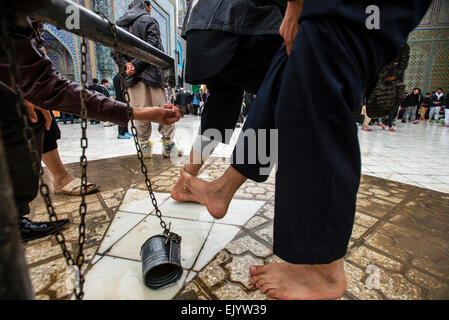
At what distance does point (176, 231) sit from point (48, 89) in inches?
38.3

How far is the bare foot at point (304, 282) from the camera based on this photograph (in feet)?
2.80

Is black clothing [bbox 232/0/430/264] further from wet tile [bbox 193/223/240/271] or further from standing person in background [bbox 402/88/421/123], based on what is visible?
standing person in background [bbox 402/88/421/123]

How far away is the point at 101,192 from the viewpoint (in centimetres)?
187

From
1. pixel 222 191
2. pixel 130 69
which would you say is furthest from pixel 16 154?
pixel 130 69

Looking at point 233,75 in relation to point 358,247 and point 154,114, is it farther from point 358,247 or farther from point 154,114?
Result: point 358,247

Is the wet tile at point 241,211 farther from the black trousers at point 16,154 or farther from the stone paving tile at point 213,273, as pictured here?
the black trousers at point 16,154

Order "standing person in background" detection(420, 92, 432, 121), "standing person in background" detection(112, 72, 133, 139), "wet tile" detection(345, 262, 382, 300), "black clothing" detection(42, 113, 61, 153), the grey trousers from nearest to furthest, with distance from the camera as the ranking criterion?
1. "wet tile" detection(345, 262, 382, 300)
2. "black clothing" detection(42, 113, 61, 153)
3. "standing person in background" detection(112, 72, 133, 139)
4. the grey trousers
5. "standing person in background" detection(420, 92, 432, 121)

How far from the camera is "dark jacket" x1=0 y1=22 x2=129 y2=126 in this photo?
107cm

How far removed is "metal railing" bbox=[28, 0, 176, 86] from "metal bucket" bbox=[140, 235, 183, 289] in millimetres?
824

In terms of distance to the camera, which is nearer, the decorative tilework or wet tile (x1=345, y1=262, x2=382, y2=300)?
wet tile (x1=345, y1=262, x2=382, y2=300)

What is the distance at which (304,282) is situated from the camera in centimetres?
88

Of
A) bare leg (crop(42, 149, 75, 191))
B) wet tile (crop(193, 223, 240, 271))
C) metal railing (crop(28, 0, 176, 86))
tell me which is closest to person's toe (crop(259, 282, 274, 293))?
wet tile (crop(193, 223, 240, 271))

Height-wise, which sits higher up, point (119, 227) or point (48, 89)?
point (48, 89)

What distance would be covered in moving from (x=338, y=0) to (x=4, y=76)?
A: 4.74 feet
